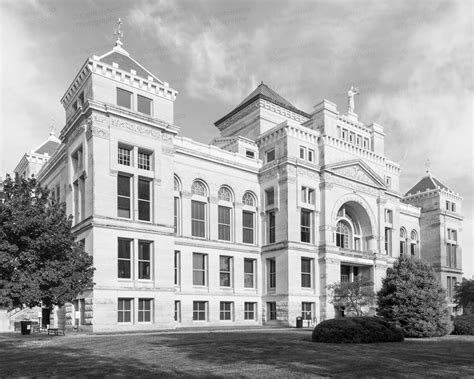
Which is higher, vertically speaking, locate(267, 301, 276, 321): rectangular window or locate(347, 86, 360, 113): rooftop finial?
locate(347, 86, 360, 113): rooftop finial

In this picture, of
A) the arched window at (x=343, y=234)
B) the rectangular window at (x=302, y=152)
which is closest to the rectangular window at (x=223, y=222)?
the rectangular window at (x=302, y=152)

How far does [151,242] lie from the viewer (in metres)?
42.4

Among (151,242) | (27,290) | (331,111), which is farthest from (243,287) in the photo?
(27,290)

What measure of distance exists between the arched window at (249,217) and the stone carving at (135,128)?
1469cm

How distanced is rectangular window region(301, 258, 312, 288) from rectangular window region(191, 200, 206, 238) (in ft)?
36.7

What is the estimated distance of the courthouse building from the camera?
40.5m

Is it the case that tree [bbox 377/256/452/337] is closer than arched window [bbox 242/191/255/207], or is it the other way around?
tree [bbox 377/256/452/337]

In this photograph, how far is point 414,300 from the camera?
34.0 m

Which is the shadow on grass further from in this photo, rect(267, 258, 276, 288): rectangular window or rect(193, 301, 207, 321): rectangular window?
rect(267, 258, 276, 288): rectangular window

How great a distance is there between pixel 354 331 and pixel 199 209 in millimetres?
27157

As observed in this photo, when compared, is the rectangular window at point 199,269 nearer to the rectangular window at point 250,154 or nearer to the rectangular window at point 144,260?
the rectangular window at point 144,260

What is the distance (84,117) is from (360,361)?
3128 centimetres

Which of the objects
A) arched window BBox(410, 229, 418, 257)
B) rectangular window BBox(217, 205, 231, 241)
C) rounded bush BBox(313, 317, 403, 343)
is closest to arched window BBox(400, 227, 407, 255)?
arched window BBox(410, 229, 418, 257)

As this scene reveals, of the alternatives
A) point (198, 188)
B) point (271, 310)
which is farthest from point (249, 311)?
point (198, 188)
